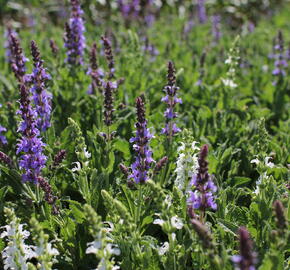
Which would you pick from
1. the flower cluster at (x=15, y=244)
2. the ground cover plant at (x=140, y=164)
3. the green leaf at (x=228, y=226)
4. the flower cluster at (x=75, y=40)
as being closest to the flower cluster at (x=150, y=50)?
the ground cover plant at (x=140, y=164)

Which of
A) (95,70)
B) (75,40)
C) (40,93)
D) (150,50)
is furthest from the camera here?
(150,50)

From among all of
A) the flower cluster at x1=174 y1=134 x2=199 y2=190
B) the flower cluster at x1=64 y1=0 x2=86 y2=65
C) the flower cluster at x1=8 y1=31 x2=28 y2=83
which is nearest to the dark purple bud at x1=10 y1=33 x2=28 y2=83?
the flower cluster at x1=8 y1=31 x2=28 y2=83

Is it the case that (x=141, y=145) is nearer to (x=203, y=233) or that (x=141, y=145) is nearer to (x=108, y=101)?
(x=108, y=101)

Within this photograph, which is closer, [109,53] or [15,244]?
[15,244]

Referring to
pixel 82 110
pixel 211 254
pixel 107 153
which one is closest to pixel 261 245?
pixel 211 254

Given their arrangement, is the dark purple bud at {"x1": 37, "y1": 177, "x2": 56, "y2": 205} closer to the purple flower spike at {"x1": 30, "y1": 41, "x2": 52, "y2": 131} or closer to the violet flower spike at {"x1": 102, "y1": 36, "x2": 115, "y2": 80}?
the purple flower spike at {"x1": 30, "y1": 41, "x2": 52, "y2": 131}

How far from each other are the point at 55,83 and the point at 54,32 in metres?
4.69

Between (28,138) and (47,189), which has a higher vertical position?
(28,138)

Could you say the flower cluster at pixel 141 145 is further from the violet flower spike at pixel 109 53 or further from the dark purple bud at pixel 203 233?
the violet flower spike at pixel 109 53

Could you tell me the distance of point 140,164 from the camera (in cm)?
375

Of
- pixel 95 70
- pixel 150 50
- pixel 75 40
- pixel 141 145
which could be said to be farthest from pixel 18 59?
pixel 150 50

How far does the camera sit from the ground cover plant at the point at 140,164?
313 cm

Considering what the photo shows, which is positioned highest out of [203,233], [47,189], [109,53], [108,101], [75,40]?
[75,40]

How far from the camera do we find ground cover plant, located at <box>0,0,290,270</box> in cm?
313
